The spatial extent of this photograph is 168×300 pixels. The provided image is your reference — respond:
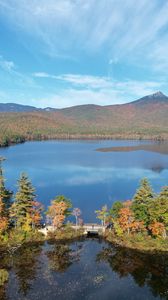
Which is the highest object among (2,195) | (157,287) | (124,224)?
(2,195)

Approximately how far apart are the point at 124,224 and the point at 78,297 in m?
17.8

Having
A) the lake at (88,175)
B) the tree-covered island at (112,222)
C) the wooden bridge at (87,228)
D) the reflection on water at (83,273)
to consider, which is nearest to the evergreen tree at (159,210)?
the tree-covered island at (112,222)

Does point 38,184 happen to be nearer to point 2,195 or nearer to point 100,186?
point 100,186

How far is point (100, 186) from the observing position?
10219 centimetres

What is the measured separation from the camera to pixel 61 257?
50.7m

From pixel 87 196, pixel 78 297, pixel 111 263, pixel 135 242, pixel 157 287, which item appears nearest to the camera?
pixel 78 297

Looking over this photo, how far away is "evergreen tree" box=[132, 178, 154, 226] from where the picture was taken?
5462 centimetres

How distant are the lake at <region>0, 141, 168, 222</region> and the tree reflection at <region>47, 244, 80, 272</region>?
15753 millimetres

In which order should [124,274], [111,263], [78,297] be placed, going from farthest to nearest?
[111,263]
[124,274]
[78,297]

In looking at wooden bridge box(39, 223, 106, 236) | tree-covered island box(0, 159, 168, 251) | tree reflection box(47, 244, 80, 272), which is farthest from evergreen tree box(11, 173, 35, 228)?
tree reflection box(47, 244, 80, 272)

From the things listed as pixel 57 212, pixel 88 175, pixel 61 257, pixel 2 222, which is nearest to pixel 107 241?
pixel 61 257

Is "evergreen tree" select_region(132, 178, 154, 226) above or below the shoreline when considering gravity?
above

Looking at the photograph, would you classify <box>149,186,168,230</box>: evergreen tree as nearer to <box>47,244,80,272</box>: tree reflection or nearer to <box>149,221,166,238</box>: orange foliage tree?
<box>149,221,166,238</box>: orange foliage tree

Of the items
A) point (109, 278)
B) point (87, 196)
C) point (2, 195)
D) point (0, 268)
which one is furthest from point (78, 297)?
point (87, 196)
